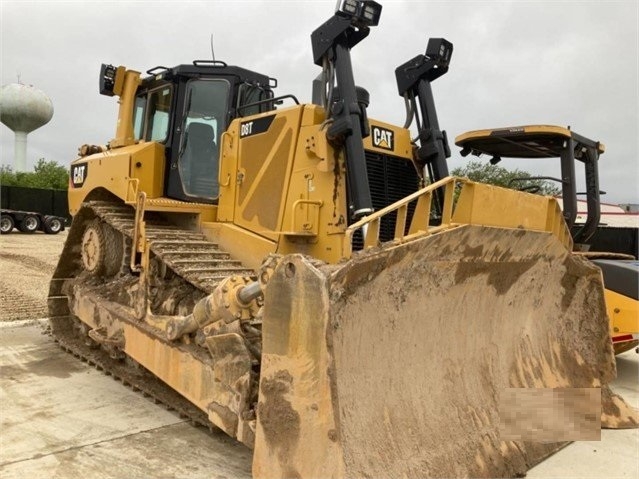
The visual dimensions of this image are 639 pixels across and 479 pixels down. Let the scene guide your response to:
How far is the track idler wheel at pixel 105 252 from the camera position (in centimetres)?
552

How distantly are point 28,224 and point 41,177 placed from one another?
21.0 metres

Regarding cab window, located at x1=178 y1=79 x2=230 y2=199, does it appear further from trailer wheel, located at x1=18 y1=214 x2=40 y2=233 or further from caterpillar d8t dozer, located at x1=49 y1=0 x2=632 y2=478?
trailer wheel, located at x1=18 y1=214 x2=40 y2=233

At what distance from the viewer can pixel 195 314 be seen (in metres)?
3.54

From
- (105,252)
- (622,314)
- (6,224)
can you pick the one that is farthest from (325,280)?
(6,224)

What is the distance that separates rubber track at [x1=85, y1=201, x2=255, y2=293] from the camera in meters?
4.08

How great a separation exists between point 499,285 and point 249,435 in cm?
186

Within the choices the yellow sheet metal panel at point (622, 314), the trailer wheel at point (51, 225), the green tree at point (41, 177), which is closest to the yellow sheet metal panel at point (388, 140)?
the yellow sheet metal panel at point (622, 314)

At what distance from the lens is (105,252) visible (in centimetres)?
552

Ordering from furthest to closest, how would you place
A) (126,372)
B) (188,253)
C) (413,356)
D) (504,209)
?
(126,372) → (188,253) → (504,209) → (413,356)

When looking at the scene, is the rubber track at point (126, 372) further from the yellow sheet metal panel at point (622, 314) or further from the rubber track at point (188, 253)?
the yellow sheet metal panel at point (622, 314)

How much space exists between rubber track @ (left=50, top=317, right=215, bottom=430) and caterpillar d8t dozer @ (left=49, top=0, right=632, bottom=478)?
0.02 m

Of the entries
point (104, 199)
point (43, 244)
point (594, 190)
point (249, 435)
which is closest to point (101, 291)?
point (104, 199)

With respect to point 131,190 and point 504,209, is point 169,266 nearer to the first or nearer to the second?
point 131,190

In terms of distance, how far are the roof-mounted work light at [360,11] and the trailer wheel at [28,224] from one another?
73.3 feet
